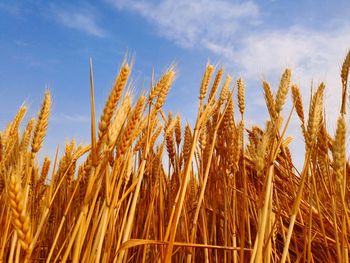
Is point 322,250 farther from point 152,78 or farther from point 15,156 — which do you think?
point 15,156

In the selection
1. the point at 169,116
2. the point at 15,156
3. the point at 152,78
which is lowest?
the point at 15,156

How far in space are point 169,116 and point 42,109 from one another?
1006 millimetres

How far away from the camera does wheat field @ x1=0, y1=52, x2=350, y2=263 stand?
1100 mm

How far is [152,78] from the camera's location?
158 centimetres

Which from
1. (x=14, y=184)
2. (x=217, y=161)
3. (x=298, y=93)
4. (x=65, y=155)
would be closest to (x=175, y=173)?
(x=217, y=161)

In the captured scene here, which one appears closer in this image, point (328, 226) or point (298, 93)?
point (298, 93)

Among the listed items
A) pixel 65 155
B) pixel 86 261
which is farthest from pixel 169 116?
pixel 86 261

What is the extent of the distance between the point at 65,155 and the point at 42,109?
435mm

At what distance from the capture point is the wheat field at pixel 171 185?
110 cm

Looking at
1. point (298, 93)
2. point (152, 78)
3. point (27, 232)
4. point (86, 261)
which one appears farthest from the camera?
point (298, 93)

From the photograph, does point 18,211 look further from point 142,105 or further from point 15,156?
point 15,156

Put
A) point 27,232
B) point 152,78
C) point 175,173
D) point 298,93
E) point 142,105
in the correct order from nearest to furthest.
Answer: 1. point 27,232
2. point 142,105
3. point 152,78
4. point 298,93
5. point 175,173

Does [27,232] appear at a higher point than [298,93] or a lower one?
lower

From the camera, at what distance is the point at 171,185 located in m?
2.35
